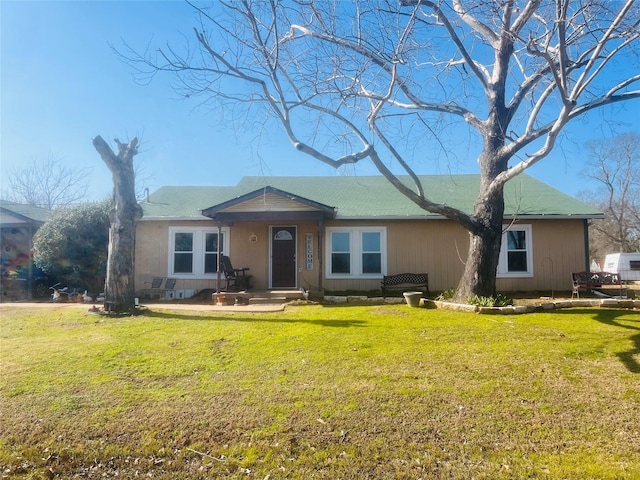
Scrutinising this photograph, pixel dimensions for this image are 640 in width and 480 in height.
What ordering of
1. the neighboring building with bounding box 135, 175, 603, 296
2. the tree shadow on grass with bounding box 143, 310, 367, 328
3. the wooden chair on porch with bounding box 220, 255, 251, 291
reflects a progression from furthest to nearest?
the neighboring building with bounding box 135, 175, 603, 296 < the wooden chair on porch with bounding box 220, 255, 251, 291 < the tree shadow on grass with bounding box 143, 310, 367, 328

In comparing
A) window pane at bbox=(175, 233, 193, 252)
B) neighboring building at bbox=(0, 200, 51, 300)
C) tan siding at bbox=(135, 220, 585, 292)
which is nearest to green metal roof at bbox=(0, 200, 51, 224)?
neighboring building at bbox=(0, 200, 51, 300)

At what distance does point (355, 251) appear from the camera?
12945 mm

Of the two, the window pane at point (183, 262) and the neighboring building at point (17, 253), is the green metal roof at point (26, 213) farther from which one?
the window pane at point (183, 262)

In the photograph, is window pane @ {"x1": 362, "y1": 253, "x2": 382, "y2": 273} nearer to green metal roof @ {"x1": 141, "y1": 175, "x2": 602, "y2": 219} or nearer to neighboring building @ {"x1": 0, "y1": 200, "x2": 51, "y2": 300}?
green metal roof @ {"x1": 141, "y1": 175, "x2": 602, "y2": 219}

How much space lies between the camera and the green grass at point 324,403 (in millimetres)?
2936

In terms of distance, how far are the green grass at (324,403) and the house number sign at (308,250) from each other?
6190mm

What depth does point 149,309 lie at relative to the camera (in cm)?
926

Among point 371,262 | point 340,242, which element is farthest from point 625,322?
point 340,242

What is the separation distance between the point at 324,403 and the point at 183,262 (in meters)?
Result: 10.4

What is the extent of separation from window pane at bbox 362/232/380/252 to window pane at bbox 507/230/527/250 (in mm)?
4363

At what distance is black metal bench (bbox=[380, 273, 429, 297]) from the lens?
11.6 meters

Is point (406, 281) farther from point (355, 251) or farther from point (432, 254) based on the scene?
point (355, 251)

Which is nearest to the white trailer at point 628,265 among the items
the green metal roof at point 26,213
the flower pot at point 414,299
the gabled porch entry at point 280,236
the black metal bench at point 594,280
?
the black metal bench at point 594,280

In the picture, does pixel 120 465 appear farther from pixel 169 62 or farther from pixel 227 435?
pixel 169 62
